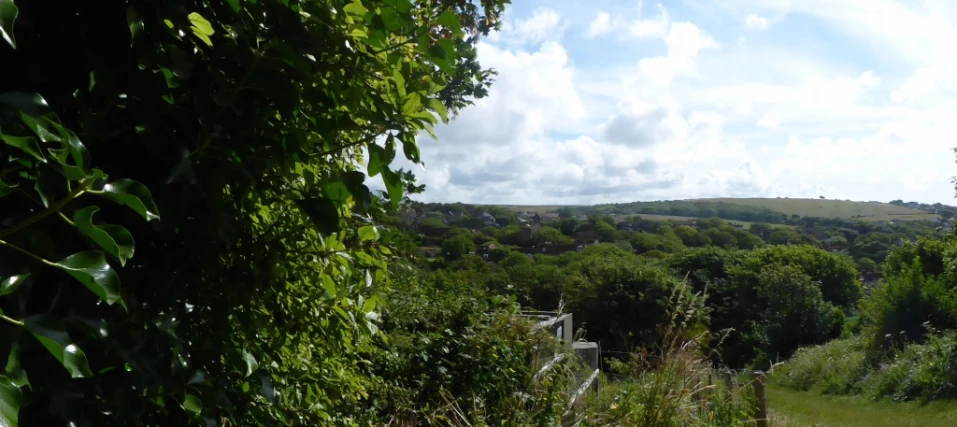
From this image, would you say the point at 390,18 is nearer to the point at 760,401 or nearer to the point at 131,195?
the point at 131,195

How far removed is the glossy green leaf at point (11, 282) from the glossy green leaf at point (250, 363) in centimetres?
67

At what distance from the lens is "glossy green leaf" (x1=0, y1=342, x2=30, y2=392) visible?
3.03ft

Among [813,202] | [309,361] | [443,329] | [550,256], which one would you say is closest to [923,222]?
[813,202]

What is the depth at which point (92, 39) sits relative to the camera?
1.31 meters

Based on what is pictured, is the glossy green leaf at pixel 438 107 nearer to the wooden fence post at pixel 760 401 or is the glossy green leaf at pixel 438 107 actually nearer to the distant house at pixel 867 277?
the wooden fence post at pixel 760 401

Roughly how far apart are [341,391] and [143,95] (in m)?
1.58

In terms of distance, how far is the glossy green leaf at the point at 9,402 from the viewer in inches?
Answer: 33.4

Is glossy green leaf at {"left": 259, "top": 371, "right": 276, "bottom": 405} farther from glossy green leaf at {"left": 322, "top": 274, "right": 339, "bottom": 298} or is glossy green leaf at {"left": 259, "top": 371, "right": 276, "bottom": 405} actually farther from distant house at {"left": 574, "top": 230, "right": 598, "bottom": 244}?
distant house at {"left": 574, "top": 230, "right": 598, "bottom": 244}

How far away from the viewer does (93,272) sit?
98cm

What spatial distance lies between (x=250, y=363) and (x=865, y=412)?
15.5 meters

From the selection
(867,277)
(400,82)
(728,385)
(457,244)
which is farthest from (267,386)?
(867,277)

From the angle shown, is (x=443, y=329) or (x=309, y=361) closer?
(x=309, y=361)

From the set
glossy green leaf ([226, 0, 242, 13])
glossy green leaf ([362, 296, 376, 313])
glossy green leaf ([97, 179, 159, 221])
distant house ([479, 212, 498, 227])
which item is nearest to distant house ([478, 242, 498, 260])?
distant house ([479, 212, 498, 227])

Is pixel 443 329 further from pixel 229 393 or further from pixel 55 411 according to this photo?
pixel 55 411
